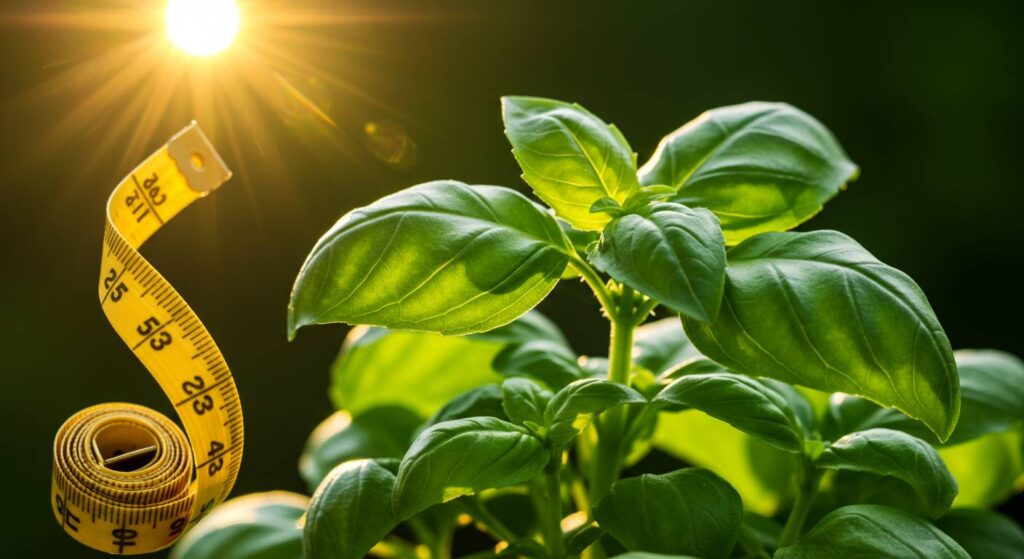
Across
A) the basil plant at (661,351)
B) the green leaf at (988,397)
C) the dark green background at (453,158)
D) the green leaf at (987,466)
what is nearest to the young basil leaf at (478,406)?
the basil plant at (661,351)

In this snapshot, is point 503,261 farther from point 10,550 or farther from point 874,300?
point 10,550

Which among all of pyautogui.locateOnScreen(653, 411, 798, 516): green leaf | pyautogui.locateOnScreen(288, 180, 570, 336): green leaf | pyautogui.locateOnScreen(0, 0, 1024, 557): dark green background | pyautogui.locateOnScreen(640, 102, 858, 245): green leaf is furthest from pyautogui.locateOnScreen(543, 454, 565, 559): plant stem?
pyautogui.locateOnScreen(0, 0, 1024, 557): dark green background

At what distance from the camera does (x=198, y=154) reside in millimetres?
810

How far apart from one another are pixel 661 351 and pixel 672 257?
0.33m

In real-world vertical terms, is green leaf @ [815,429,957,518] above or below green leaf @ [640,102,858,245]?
below

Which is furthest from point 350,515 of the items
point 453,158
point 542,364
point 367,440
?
point 453,158

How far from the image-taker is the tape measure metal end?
0.80 m

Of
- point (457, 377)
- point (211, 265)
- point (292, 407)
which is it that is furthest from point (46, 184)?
point (457, 377)

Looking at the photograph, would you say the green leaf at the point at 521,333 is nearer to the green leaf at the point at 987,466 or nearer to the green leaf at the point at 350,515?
the green leaf at the point at 350,515

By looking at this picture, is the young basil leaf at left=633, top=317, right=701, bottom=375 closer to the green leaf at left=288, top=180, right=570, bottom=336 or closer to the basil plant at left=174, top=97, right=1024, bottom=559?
the basil plant at left=174, top=97, right=1024, bottom=559

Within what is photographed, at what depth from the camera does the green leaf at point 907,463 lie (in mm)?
587

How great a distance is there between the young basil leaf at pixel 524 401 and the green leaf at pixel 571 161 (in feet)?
0.35

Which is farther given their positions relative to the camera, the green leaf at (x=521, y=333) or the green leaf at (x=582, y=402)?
the green leaf at (x=521, y=333)

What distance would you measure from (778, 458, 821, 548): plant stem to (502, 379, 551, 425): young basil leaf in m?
0.16
